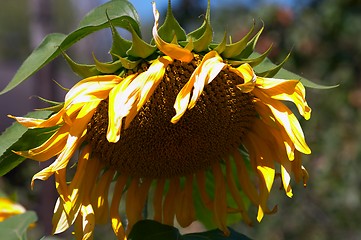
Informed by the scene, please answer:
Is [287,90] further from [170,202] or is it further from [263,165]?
[170,202]

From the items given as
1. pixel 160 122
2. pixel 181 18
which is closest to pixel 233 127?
pixel 160 122

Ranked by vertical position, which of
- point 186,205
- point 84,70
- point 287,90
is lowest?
point 186,205

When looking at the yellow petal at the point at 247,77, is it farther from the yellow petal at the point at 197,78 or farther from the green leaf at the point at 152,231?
the green leaf at the point at 152,231

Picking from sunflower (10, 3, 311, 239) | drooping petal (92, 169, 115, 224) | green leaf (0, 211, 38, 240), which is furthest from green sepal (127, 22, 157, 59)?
green leaf (0, 211, 38, 240)

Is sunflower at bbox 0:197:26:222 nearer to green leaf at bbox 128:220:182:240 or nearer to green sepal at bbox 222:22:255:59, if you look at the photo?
green leaf at bbox 128:220:182:240

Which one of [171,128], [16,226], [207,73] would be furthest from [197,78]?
[16,226]

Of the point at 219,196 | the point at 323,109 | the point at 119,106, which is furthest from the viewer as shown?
the point at 323,109

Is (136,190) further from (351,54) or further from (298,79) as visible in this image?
(351,54)
